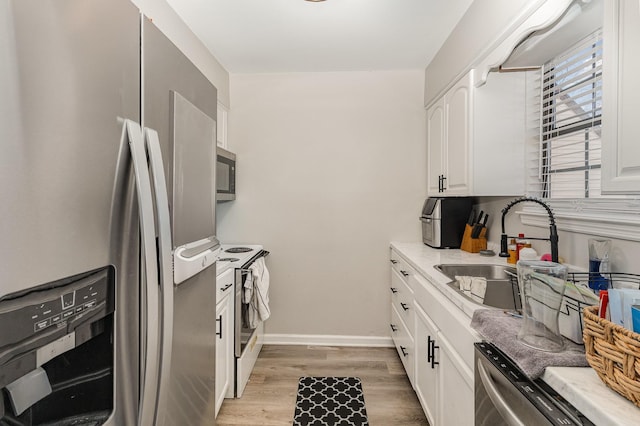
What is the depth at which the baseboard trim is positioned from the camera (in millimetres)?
2959

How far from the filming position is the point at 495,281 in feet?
5.51

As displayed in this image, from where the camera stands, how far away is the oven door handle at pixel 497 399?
84 cm

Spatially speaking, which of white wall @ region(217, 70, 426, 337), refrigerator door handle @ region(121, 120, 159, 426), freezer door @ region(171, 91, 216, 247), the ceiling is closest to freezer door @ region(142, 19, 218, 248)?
freezer door @ region(171, 91, 216, 247)

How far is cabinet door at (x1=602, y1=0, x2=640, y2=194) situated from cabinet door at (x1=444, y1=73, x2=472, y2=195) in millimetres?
1125

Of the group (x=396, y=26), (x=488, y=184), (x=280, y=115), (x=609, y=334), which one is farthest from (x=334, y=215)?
(x=609, y=334)

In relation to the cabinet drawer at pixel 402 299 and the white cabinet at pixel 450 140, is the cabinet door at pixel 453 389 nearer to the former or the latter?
the cabinet drawer at pixel 402 299

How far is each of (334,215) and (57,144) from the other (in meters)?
2.54

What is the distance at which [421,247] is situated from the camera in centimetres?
267

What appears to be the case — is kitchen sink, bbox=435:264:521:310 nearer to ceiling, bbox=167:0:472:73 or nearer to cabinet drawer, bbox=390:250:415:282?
cabinet drawer, bbox=390:250:415:282

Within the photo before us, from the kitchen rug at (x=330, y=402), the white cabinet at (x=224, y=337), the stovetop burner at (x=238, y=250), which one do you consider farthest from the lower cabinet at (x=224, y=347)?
the stovetop burner at (x=238, y=250)

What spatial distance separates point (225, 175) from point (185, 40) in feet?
3.22

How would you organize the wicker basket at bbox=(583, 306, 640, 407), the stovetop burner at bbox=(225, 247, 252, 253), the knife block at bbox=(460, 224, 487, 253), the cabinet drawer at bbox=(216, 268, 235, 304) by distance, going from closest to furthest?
the wicker basket at bbox=(583, 306, 640, 407)
the cabinet drawer at bbox=(216, 268, 235, 304)
the knife block at bbox=(460, 224, 487, 253)
the stovetop burner at bbox=(225, 247, 252, 253)

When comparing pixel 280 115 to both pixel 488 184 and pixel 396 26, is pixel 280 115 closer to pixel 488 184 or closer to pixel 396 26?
pixel 396 26

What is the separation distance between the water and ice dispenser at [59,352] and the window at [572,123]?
74.8 inches
